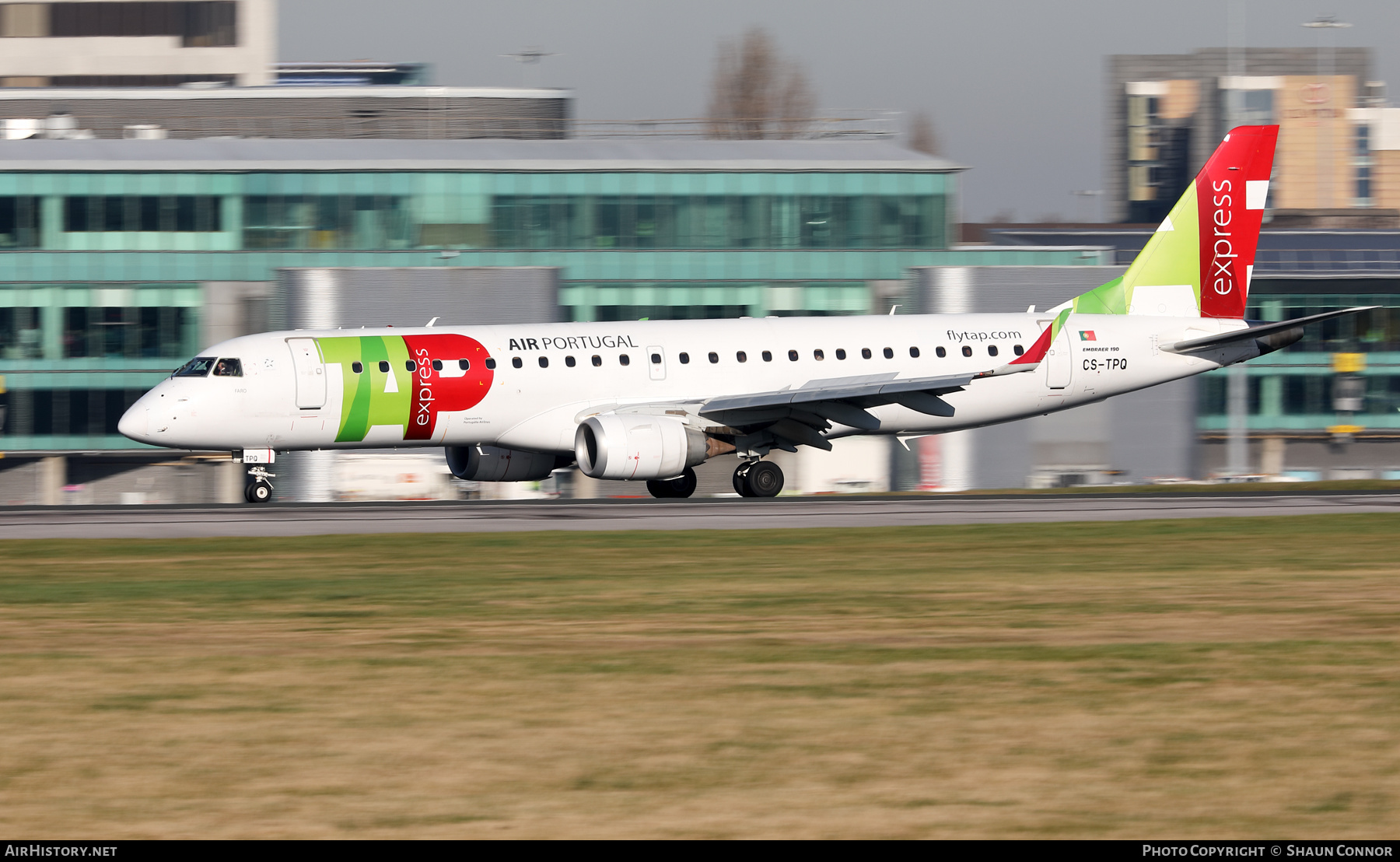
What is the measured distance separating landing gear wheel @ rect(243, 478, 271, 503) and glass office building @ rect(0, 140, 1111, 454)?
1187 inches

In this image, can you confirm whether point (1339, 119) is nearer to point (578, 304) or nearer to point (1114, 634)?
point (578, 304)

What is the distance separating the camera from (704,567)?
22.3 m

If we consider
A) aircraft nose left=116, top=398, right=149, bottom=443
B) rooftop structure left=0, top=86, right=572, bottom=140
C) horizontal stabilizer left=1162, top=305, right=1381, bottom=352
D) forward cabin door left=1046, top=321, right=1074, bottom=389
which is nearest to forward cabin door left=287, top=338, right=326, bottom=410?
aircraft nose left=116, top=398, right=149, bottom=443

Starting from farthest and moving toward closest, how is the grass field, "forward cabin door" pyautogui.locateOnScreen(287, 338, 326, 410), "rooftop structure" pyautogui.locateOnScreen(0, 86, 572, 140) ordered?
"rooftop structure" pyautogui.locateOnScreen(0, 86, 572, 140) → "forward cabin door" pyautogui.locateOnScreen(287, 338, 326, 410) → the grass field

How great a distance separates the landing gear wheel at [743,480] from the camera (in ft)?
123

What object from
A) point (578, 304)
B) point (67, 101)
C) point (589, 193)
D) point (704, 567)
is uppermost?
point (67, 101)

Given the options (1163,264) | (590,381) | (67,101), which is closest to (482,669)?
(590,381)

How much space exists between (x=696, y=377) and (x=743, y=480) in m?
2.50

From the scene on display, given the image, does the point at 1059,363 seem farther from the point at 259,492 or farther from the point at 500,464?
the point at 259,492

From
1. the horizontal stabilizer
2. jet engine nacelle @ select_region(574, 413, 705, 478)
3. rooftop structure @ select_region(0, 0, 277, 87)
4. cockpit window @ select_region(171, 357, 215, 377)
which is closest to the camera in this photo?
jet engine nacelle @ select_region(574, 413, 705, 478)

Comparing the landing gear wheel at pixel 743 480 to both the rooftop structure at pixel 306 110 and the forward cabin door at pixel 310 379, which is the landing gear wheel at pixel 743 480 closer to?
the forward cabin door at pixel 310 379

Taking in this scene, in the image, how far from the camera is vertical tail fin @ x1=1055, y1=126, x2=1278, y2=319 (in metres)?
41.3

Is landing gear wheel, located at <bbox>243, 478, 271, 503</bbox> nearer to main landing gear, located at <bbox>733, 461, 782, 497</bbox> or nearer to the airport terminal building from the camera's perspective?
main landing gear, located at <bbox>733, 461, 782, 497</bbox>

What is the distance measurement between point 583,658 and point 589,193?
5439 centimetres
